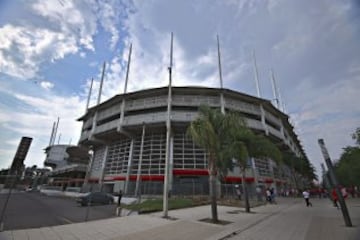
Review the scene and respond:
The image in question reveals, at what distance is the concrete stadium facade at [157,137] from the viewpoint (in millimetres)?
35250

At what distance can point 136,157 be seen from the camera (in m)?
38.3

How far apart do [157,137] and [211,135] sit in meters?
27.4

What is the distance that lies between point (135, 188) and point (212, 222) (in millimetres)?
25746

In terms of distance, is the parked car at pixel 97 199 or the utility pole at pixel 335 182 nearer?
the utility pole at pixel 335 182

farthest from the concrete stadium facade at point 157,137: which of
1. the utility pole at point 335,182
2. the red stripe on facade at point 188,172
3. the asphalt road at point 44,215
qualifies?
the utility pole at point 335,182

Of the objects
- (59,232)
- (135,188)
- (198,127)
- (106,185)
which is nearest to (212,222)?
(198,127)

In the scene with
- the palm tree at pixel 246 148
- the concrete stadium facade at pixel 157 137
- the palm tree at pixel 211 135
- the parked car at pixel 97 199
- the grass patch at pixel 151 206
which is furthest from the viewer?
the concrete stadium facade at pixel 157 137

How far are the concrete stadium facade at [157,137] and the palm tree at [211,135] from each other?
19556 mm

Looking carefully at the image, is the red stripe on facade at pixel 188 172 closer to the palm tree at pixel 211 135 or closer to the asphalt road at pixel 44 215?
the asphalt road at pixel 44 215

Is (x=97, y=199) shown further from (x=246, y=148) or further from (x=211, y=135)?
(x=211, y=135)

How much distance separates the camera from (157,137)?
3897 centimetres

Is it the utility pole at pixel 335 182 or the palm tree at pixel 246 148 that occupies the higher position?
the palm tree at pixel 246 148

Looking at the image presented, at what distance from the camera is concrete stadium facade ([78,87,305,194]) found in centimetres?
3525

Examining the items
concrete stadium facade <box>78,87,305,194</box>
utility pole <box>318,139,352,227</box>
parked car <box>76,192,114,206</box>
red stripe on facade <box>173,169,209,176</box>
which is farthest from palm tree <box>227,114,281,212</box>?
parked car <box>76,192,114,206</box>
